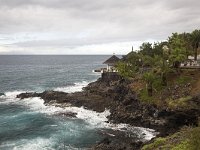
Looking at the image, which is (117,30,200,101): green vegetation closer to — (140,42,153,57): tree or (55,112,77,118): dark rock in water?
(140,42,153,57): tree

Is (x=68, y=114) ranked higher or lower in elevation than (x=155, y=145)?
lower

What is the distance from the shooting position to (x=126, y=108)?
61.7 meters

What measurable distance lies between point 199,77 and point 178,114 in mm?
15247

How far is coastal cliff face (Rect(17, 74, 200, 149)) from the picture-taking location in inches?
2023

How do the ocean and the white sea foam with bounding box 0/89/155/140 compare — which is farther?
the white sea foam with bounding box 0/89/155/140

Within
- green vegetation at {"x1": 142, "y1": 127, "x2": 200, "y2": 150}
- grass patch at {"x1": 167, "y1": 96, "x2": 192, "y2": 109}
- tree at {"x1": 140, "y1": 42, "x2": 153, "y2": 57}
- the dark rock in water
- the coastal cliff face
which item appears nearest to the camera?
green vegetation at {"x1": 142, "y1": 127, "x2": 200, "y2": 150}

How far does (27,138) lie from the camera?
48.9 meters

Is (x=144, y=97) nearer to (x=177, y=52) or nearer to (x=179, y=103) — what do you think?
(x=179, y=103)

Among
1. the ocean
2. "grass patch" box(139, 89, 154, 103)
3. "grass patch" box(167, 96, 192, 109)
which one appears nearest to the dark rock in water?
the ocean

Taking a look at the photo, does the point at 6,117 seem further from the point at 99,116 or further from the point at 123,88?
the point at 123,88

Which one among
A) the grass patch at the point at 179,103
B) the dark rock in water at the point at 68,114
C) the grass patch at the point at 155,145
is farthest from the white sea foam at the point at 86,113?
the grass patch at the point at 155,145

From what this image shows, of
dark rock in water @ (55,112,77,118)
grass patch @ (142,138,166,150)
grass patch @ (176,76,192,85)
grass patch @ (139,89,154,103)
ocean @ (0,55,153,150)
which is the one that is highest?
grass patch @ (176,76,192,85)

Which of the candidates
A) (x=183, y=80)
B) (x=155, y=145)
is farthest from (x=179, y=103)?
(x=155, y=145)

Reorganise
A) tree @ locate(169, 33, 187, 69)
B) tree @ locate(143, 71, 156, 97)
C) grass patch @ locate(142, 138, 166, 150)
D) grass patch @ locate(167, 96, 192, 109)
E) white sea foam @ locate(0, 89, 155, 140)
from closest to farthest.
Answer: grass patch @ locate(142, 138, 166, 150) → white sea foam @ locate(0, 89, 155, 140) → grass patch @ locate(167, 96, 192, 109) → tree @ locate(143, 71, 156, 97) → tree @ locate(169, 33, 187, 69)
